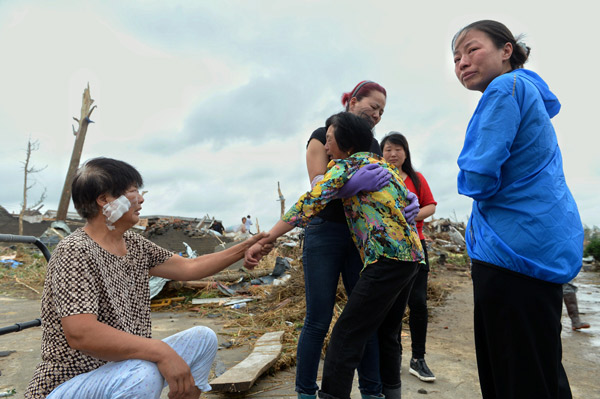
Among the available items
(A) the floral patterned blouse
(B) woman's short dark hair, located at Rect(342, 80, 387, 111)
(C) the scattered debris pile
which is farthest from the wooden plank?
(B) woman's short dark hair, located at Rect(342, 80, 387, 111)

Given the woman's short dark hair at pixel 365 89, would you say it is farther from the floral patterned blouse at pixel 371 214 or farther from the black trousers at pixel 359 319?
the black trousers at pixel 359 319

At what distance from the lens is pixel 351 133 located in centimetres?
243

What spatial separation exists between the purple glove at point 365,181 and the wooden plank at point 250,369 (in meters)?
1.50

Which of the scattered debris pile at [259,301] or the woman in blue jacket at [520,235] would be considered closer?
the woman in blue jacket at [520,235]

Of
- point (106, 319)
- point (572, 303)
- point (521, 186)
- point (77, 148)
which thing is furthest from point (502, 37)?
point (77, 148)

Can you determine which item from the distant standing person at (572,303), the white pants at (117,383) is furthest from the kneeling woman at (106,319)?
the distant standing person at (572,303)

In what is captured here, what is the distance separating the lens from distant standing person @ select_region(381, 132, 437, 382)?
327 cm

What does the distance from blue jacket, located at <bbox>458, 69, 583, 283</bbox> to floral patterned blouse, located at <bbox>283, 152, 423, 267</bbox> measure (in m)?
0.55

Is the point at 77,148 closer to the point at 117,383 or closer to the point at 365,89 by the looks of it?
the point at 365,89

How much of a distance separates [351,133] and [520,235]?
1150 millimetres

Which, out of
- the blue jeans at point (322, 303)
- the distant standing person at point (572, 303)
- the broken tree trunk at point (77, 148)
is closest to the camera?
the blue jeans at point (322, 303)

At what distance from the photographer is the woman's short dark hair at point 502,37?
1804mm

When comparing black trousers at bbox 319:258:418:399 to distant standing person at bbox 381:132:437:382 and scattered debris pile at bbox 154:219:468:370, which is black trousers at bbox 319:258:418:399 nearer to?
distant standing person at bbox 381:132:437:382

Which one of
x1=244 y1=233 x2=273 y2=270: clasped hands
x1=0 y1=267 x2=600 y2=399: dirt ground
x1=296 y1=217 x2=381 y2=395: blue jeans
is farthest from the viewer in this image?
x1=0 y1=267 x2=600 y2=399: dirt ground
